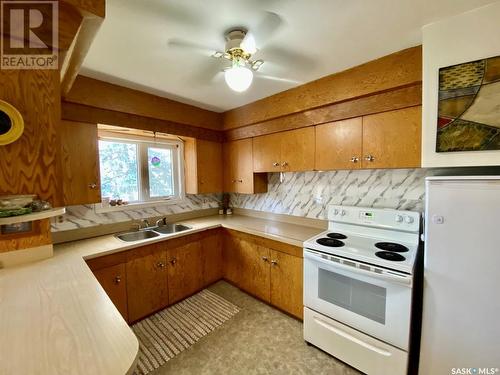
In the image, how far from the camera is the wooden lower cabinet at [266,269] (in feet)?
7.00

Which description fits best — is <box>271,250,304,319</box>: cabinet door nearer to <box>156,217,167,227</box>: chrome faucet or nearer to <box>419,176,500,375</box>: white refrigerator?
<box>419,176,500,375</box>: white refrigerator

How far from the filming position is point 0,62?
41.2 inches

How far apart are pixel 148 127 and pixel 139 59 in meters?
0.88

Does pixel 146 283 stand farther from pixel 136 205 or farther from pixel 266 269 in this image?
pixel 266 269

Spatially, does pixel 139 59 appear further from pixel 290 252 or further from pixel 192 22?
pixel 290 252

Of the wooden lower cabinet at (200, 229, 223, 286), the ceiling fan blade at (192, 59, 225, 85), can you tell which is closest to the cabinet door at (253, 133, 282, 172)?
the ceiling fan blade at (192, 59, 225, 85)

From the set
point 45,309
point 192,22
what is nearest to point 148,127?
point 192,22

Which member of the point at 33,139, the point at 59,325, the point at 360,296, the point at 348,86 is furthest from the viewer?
the point at 348,86

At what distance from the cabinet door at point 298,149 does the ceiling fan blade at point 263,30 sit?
1.07 m

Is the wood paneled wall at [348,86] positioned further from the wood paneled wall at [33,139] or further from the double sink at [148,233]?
the wood paneled wall at [33,139]

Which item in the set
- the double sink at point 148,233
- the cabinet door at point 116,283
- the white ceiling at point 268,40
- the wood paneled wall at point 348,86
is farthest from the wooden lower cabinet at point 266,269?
the white ceiling at point 268,40

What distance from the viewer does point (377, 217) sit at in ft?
6.49

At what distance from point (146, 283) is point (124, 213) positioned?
88 cm

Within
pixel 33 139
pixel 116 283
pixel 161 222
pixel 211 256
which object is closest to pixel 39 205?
pixel 33 139
